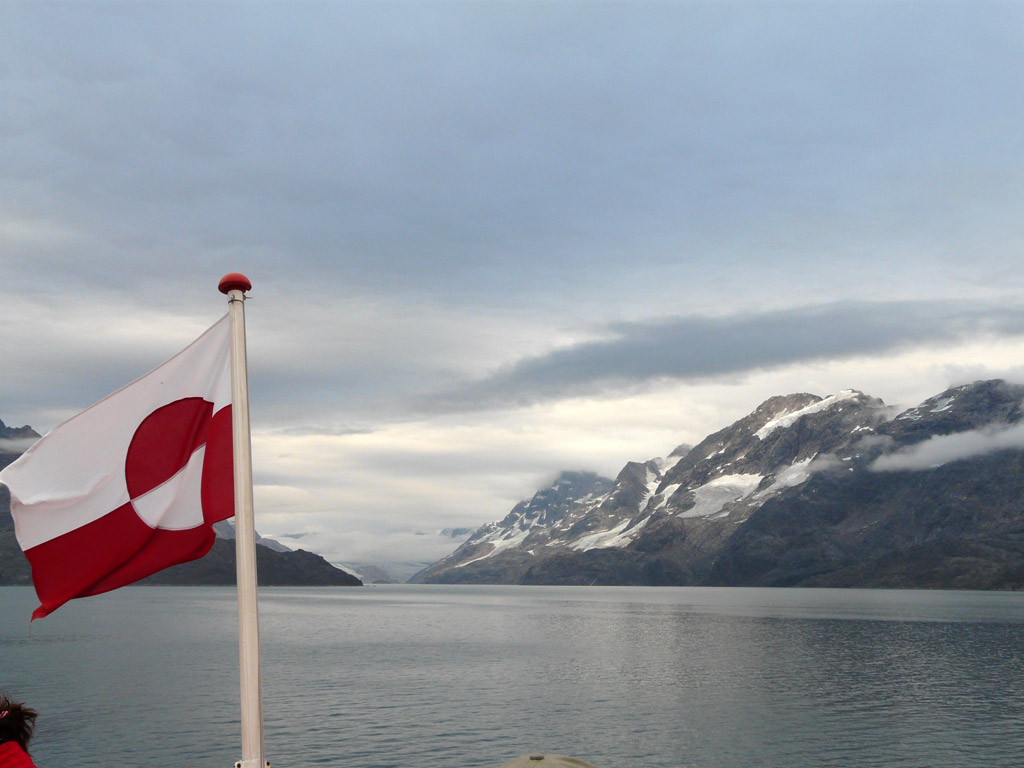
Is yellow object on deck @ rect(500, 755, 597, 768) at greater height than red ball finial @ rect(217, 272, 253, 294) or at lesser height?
lesser

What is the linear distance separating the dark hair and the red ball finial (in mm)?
5400

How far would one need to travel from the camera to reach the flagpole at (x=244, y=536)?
409 inches

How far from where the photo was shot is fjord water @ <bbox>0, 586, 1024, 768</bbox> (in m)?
56.8

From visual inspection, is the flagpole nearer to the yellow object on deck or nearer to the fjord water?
the yellow object on deck

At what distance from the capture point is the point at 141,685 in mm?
85875

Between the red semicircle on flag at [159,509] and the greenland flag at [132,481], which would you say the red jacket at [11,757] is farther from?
the red semicircle on flag at [159,509]

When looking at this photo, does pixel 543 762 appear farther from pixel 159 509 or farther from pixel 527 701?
pixel 527 701

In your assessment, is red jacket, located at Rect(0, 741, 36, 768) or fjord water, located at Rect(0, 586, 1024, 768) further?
fjord water, located at Rect(0, 586, 1024, 768)

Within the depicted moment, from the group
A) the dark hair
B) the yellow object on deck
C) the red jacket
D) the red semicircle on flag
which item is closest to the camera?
the red jacket

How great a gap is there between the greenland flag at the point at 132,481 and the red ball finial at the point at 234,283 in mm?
1008

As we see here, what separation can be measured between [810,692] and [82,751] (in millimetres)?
63743

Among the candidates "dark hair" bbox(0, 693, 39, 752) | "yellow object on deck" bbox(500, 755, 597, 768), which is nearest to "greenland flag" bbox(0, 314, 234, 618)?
"dark hair" bbox(0, 693, 39, 752)

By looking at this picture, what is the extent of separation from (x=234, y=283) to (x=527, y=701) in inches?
2874

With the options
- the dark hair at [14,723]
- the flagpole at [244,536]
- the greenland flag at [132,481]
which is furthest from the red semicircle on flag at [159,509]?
the dark hair at [14,723]
